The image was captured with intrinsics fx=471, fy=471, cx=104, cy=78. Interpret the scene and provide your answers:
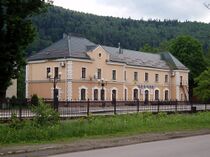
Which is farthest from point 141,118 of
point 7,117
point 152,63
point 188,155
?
point 152,63

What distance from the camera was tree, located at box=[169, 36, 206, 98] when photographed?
98062 millimetres

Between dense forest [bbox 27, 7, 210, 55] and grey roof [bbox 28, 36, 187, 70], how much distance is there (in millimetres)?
30270

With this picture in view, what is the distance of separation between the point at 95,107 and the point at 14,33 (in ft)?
69.5

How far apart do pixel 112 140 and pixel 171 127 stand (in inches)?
297

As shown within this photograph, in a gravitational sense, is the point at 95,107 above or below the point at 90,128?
above

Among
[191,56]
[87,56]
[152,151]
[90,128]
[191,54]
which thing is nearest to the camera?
[152,151]

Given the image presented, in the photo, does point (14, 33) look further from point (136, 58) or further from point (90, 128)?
point (136, 58)

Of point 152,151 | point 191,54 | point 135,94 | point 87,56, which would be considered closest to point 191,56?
point 191,54

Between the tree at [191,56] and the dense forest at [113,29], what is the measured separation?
2010cm

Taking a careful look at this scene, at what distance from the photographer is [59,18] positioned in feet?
438

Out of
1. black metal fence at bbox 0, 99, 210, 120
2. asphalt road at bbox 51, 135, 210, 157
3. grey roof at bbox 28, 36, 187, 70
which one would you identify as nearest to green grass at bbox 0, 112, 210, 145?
black metal fence at bbox 0, 99, 210, 120

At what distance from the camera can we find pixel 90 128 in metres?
20.9

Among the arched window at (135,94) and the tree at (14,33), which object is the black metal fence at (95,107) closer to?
the tree at (14,33)

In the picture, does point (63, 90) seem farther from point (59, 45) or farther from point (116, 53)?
point (116, 53)
